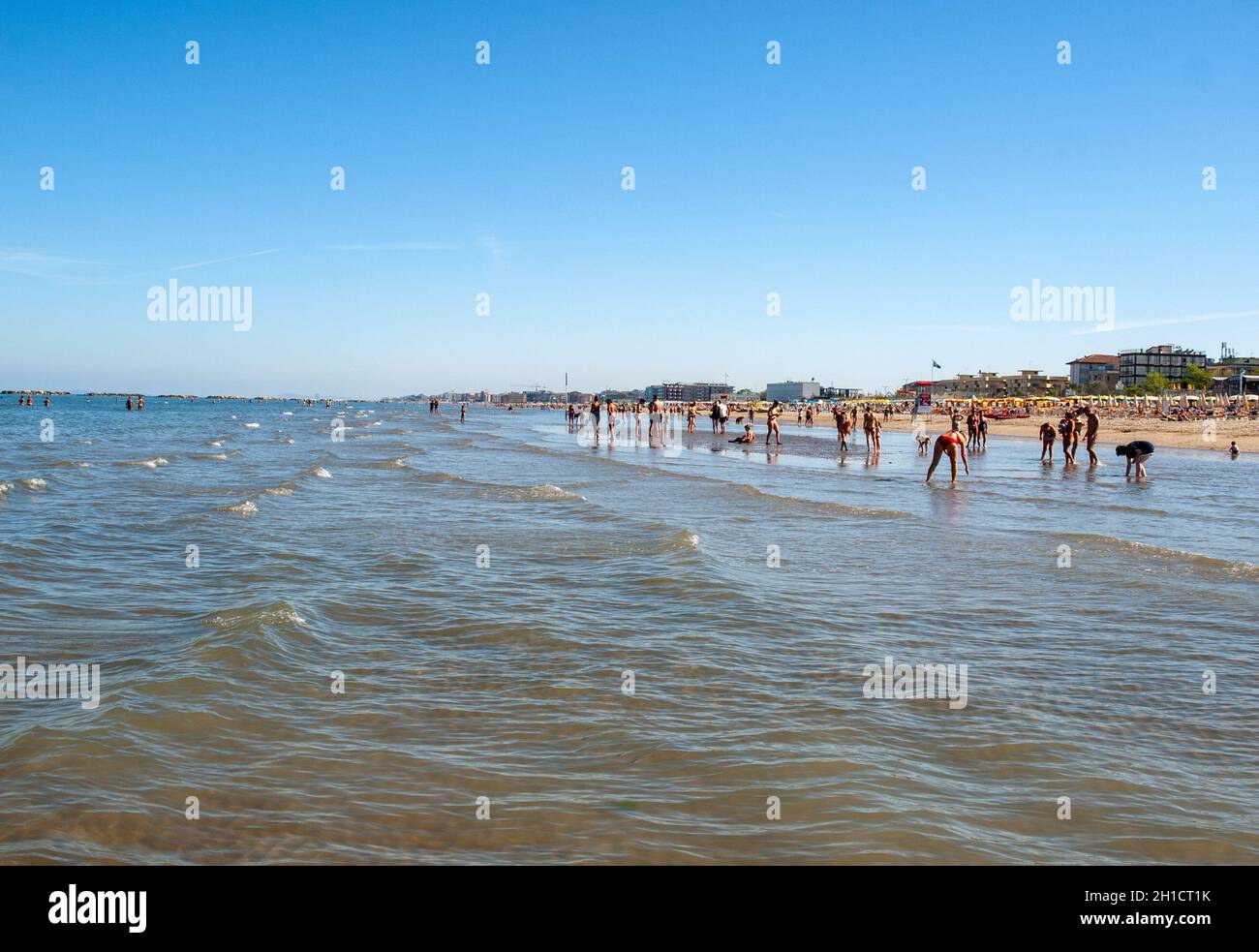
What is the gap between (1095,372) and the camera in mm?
171000

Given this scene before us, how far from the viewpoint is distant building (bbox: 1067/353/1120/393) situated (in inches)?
6305

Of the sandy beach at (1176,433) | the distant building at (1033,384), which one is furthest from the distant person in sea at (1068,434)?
the distant building at (1033,384)

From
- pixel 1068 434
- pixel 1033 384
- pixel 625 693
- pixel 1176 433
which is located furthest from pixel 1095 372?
pixel 625 693

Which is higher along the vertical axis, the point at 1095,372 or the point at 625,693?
the point at 1095,372

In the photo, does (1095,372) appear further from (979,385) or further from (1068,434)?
(1068,434)

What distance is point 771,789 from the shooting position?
470cm

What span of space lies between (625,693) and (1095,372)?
625 ft

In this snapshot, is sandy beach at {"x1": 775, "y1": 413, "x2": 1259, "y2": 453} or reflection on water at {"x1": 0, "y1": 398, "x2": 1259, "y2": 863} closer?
reflection on water at {"x1": 0, "y1": 398, "x2": 1259, "y2": 863}

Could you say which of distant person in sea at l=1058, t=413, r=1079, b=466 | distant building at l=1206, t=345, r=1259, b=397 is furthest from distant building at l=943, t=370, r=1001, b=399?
distant person in sea at l=1058, t=413, r=1079, b=466

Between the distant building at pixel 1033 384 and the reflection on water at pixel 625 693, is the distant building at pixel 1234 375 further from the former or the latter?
the reflection on water at pixel 625 693

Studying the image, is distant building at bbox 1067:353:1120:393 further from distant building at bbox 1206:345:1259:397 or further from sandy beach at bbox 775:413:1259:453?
sandy beach at bbox 775:413:1259:453

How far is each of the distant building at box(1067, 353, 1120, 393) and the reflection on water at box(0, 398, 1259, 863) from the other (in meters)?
165
